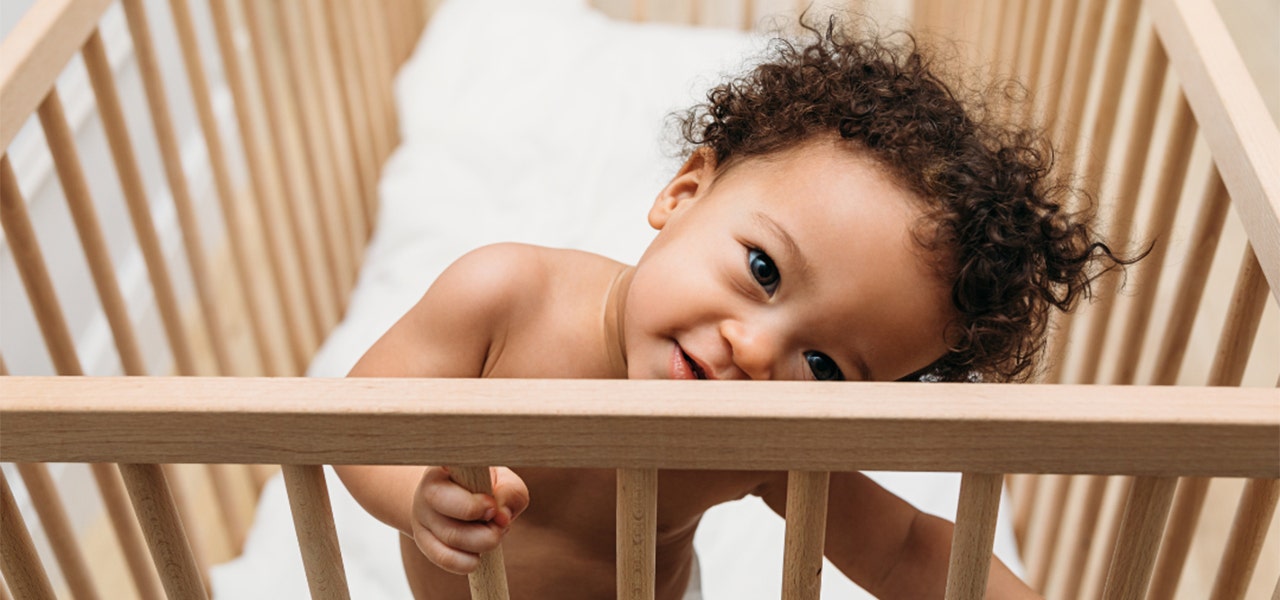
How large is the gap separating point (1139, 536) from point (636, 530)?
0.72ft

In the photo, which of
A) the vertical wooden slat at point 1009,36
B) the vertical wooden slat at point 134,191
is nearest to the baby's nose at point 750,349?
the vertical wooden slat at point 134,191

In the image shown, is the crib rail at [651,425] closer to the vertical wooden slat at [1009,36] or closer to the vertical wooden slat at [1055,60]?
the vertical wooden slat at [1055,60]

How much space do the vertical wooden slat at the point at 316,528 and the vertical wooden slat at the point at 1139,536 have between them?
1.13 feet

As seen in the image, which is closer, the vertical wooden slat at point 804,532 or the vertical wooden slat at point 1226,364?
the vertical wooden slat at point 804,532

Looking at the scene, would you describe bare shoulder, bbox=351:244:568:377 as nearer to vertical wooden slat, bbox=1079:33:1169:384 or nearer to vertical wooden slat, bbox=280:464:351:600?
vertical wooden slat, bbox=280:464:351:600

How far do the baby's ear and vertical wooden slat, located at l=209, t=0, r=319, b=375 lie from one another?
582mm

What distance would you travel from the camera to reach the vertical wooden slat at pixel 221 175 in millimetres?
1127

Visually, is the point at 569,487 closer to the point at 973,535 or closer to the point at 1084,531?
the point at 973,535

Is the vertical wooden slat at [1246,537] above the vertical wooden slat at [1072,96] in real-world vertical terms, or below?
below

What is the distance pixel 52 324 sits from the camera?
0.89 meters

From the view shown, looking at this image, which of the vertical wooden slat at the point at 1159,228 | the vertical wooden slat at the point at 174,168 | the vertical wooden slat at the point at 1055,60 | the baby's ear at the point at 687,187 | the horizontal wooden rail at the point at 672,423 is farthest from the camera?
the vertical wooden slat at the point at 1055,60

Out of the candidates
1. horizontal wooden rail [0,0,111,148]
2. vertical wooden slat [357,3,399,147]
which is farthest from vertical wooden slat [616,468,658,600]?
vertical wooden slat [357,3,399,147]

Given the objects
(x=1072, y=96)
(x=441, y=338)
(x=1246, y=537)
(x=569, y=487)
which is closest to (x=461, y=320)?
(x=441, y=338)

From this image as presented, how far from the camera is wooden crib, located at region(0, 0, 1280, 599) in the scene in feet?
1.58
